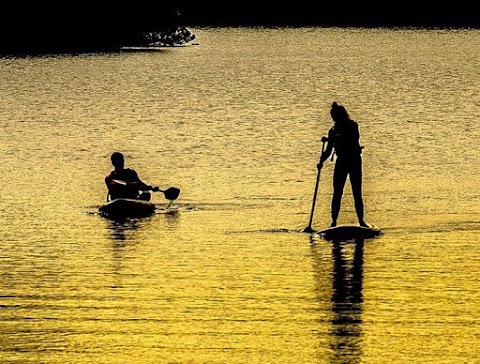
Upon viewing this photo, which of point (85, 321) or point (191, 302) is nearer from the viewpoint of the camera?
point (85, 321)

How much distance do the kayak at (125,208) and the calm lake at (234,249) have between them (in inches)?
12.2

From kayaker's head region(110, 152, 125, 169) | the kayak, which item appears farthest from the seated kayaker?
the kayak

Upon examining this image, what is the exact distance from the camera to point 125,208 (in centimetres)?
3544

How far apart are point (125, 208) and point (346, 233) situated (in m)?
5.01

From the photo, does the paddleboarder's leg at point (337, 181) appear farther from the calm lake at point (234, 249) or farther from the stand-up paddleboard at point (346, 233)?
the calm lake at point (234, 249)

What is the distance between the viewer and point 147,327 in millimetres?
23516

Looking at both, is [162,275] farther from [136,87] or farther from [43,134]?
[136,87]

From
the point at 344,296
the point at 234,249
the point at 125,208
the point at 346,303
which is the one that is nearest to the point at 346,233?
the point at 234,249

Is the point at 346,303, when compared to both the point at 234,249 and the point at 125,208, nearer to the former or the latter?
the point at 234,249

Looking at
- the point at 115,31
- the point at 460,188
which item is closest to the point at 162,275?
the point at 460,188

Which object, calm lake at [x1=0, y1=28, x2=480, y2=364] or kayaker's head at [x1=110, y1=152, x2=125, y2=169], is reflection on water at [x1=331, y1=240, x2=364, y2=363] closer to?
calm lake at [x1=0, y1=28, x2=480, y2=364]

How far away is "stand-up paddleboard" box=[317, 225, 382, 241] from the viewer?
32.3 metres

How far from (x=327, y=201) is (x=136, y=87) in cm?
6824

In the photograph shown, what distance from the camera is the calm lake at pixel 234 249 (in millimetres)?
22656
